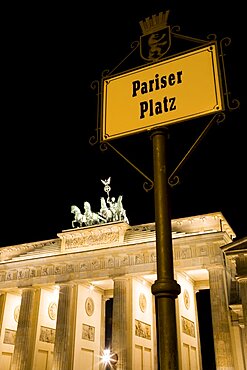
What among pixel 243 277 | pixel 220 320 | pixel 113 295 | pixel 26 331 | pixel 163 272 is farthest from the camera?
pixel 26 331

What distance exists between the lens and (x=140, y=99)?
13.7 ft

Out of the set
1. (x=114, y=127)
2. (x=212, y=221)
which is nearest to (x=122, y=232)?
(x=212, y=221)

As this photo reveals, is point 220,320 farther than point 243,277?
Yes

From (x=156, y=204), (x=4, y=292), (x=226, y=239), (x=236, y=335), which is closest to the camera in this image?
(x=156, y=204)

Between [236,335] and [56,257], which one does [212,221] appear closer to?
[236,335]

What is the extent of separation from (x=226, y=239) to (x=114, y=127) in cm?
2714

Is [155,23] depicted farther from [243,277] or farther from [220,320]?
[220,320]

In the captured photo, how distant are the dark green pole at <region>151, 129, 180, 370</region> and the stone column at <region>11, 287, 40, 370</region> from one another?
31973 mm

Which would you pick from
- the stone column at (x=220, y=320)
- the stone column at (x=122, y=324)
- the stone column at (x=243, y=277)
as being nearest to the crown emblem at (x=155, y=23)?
the stone column at (x=243, y=277)

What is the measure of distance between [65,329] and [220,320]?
11370mm

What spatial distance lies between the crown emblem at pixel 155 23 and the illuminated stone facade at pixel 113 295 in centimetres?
2550

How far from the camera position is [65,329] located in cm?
3162

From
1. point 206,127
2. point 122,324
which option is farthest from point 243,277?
point 206,127

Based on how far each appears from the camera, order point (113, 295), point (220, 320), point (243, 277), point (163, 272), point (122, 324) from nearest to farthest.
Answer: point (163, 272), point (243, 277), point (220, 320), point (122, 324), point (113, 295)
